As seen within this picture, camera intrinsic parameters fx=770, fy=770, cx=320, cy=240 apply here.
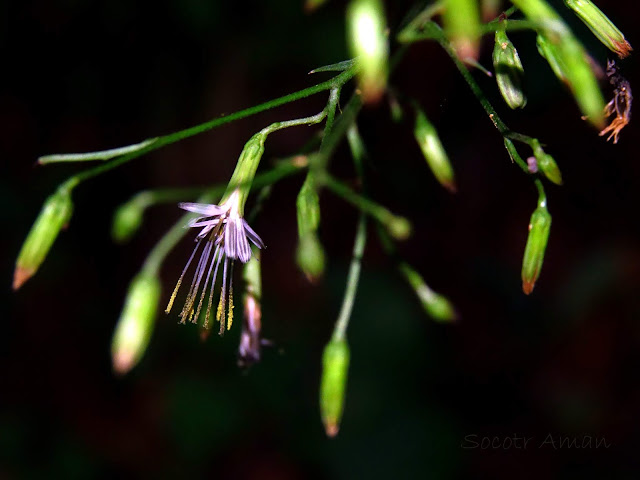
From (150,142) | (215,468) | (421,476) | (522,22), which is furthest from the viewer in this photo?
(215,468)

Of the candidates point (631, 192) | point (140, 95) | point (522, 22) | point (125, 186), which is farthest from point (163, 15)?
point (522, 22)

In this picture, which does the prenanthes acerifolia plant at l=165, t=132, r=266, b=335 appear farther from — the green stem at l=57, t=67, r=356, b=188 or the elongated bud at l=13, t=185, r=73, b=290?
the elongated bud at l=13, t=185, r=73, b=290

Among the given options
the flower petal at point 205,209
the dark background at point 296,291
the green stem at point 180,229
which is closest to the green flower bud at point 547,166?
the green stem at point 180,229

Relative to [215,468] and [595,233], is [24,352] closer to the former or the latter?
[215,468]

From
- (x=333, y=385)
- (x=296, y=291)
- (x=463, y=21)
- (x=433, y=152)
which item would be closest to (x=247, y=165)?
(x=433, y=152)

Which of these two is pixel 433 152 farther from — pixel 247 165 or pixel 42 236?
pixel 42 236

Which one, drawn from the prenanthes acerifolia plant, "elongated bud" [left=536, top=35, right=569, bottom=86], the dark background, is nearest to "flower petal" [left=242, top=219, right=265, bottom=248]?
the prenanthes acerifolia plant
